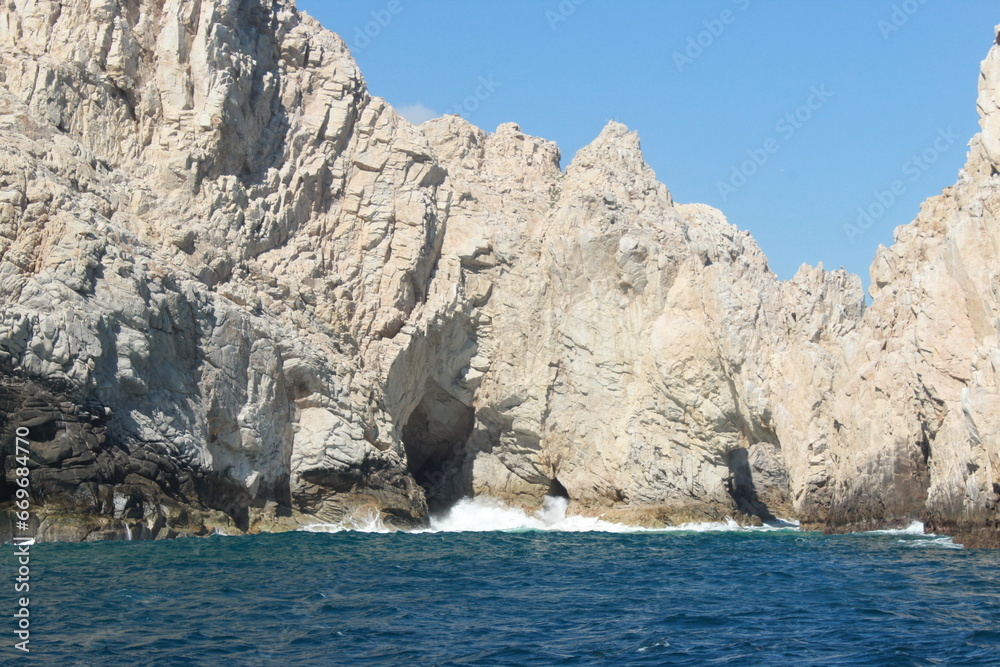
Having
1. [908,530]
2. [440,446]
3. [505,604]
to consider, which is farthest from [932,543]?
[440,446]

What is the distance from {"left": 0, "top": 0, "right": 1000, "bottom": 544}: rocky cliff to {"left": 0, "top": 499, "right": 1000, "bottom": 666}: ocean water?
13.4 ft

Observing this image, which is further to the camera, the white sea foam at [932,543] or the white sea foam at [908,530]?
the white sea foam at [908,530]

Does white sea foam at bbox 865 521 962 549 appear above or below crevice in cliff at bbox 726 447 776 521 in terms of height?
below

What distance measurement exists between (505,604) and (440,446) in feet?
93.5

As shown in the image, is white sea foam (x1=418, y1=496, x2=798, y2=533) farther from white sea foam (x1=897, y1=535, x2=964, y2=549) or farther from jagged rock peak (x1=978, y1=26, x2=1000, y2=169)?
jagged rock peak (x1=978, y1=26, x2=1000, y2=169)

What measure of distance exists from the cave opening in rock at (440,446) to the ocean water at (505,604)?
50.6ft

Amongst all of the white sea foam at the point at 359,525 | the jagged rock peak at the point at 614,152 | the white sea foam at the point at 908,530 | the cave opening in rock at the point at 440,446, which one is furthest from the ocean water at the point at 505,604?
the jagged rock peak at the point at 614,152

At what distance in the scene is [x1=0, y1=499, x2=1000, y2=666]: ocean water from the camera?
509 inches

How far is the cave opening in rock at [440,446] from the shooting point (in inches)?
1720

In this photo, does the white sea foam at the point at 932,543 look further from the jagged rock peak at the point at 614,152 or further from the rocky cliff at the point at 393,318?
the jagged rock peak at the point at 614,152

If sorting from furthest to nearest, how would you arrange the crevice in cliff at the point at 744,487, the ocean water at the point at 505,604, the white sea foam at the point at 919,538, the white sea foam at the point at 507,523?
1. the crevice in cliff at the point at 744,487
2. the white sea foam at the point at 507,523
3. the white sea foam at the point at 919,538
4. the ocean water at the point at 505,604

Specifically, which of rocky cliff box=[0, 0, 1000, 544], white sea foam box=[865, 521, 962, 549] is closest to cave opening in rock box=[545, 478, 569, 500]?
rocky cliff box=[0, 0, 1000, 544]

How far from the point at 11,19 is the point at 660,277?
1005 inches

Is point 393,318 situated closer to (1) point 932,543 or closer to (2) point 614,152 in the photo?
(2) point 614,152
